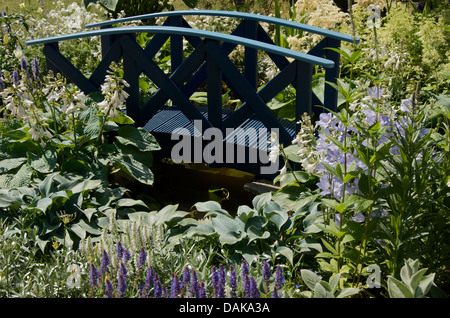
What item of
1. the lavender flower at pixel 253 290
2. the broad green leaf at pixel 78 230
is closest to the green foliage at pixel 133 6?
the broad green leaf at pixel 78 230

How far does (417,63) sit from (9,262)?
380 cm

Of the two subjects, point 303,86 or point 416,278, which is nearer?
point 416,278

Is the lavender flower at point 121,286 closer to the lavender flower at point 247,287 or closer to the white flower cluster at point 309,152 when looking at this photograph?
the lavender flower at point 247,287

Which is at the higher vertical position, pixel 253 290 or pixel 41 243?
pixel 41 243

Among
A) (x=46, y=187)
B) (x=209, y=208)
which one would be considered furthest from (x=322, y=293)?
(x=46, y=187)

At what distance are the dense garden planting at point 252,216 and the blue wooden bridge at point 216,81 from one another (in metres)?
0.32

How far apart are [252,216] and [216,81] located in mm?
1324

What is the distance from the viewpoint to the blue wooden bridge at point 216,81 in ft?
12.1

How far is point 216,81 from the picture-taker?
3.94 meters

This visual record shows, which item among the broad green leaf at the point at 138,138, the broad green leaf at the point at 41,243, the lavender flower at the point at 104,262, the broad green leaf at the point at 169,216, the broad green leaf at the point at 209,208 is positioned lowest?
the lavender flower at the point at 104,262

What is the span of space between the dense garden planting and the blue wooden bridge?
12.5 inches

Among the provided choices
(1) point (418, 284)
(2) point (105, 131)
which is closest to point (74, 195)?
(2) point (105, 131)

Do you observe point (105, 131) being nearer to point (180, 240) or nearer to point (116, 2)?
point (180, 240)

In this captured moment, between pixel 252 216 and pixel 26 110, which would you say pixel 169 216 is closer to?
pixel 252 216
